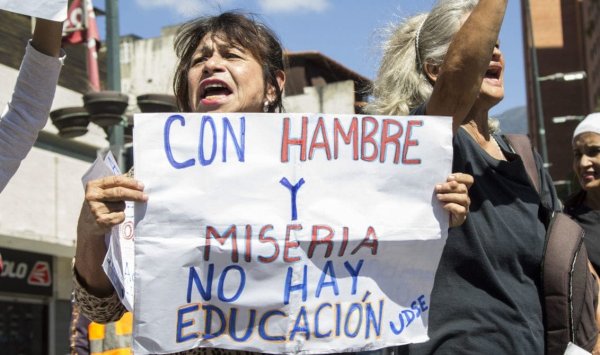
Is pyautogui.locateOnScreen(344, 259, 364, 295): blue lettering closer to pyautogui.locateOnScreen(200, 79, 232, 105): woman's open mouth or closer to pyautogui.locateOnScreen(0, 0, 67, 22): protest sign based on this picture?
pyautogui.locateOnScreen(200, 79, 232, 105): woman's open mouth

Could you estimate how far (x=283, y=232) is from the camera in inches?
103

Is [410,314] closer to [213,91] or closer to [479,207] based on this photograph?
[479,207]

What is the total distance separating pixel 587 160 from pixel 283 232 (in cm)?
249

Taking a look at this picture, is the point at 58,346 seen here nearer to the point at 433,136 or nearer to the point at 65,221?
the point at 65,221

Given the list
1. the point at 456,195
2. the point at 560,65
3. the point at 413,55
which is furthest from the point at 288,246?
the point at 560,65

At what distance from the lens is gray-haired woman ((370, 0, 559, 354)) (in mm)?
2734

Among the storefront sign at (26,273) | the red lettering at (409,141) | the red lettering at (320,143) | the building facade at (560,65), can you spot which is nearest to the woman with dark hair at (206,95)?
the red lettering at (409,141)

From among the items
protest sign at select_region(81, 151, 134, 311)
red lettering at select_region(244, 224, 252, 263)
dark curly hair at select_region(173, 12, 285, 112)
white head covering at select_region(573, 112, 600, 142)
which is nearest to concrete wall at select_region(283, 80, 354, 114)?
white head covering at select_region(573, 112, 600, 142)

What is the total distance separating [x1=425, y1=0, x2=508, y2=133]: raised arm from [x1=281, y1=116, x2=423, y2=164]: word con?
119 millimetres

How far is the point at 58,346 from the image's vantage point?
19.1m

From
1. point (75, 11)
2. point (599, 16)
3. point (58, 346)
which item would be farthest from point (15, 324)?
point (599, 16)

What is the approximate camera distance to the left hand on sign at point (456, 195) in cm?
269

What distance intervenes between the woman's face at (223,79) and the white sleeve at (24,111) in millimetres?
394

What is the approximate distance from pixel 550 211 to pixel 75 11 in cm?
1539
